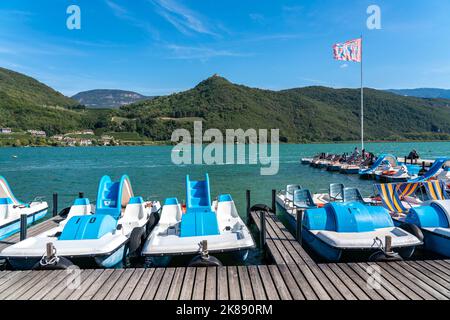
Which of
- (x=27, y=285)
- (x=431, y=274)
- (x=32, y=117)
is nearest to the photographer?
(x=27, y=285)

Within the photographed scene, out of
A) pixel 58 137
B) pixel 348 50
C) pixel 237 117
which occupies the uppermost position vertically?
pixel 237 117

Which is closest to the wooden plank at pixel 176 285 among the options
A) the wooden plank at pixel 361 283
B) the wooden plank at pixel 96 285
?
the wooden plank at pixel 96 285

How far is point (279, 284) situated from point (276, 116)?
16048 centimetres

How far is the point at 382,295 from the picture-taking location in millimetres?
5457

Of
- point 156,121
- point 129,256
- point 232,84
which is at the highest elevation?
point 232,84

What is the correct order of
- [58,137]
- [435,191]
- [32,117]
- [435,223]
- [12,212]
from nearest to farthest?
[435,223] → [435,191] → [12,212] → [58,137] → [32,117]

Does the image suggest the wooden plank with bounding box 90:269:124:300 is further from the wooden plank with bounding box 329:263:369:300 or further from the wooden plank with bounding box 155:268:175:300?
the wooden plank with bounding box 329:263:369:300

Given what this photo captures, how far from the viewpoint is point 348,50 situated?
3186 centimetres

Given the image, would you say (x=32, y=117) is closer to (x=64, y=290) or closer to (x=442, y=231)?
(x=64, y=290)

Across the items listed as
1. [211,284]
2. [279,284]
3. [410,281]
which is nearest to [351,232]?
[410,281]

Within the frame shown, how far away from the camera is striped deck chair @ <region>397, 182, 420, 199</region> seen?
41.8ft
